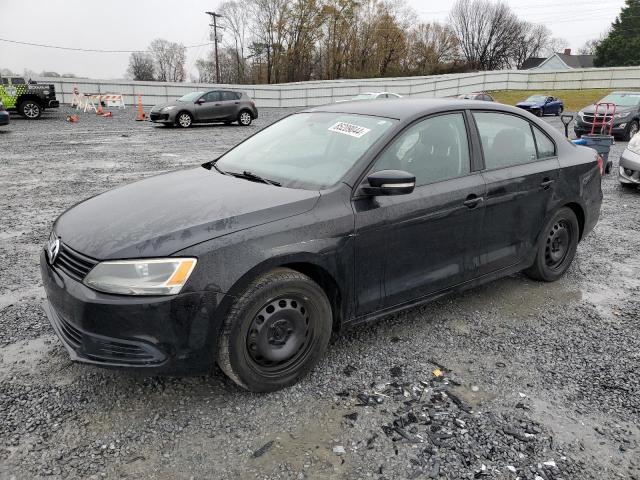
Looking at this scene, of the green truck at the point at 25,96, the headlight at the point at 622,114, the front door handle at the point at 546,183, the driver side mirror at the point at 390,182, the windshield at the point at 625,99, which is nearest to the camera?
the driver side mirror at the point at 390,182

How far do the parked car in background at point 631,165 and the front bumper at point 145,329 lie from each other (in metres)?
8.17

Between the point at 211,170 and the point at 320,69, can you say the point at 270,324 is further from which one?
the point at 320,69

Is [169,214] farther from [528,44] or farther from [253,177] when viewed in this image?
[528,44]

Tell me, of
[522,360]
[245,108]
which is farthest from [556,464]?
[245,108]

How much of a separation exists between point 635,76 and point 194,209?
47.1 meters

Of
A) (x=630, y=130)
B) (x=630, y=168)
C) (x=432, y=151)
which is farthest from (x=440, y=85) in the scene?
(x=432, y=151)

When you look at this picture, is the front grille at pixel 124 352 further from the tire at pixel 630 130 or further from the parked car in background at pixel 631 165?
the tire at pixel 630 130

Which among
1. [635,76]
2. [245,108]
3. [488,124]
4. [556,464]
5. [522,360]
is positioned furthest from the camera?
[635,76]

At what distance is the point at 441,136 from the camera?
11.7 feet

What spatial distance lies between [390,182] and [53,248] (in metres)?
1.94

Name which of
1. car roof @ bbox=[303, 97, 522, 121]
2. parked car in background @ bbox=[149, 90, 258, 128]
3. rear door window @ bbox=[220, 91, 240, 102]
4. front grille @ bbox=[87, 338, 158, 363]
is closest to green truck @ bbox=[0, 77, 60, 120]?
parked car in background @ bbox=[149, 90, 258, 128]

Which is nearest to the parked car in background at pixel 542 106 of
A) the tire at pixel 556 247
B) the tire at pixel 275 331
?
the tire at pixel 556 247

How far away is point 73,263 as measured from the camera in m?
2.62

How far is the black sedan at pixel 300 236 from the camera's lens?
247 cm
